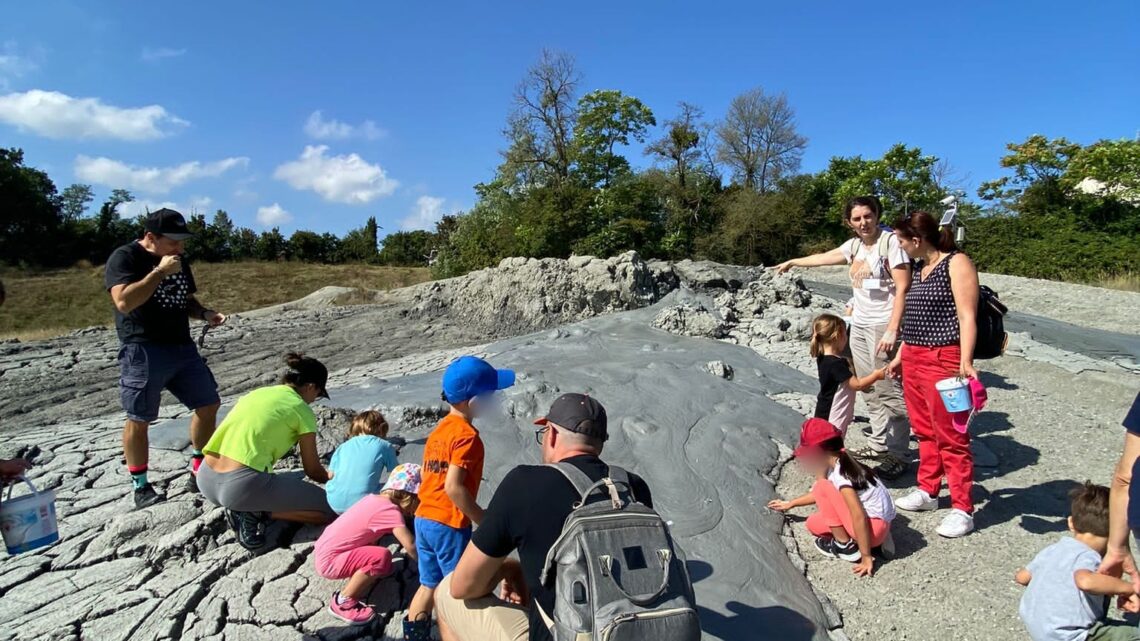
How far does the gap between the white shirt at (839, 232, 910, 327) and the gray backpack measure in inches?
106

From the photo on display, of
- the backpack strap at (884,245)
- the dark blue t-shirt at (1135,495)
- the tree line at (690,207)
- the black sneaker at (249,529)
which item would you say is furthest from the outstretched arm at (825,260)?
the tree line at (690,207)

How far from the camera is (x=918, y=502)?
341 cm

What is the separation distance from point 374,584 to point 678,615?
1.70m

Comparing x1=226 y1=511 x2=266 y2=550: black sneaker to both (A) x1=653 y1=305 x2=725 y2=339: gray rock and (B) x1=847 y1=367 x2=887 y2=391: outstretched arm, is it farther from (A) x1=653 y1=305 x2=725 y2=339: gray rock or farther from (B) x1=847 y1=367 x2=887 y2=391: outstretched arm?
(A) x1=653 y1=305 x2=725 y2=339: gray rock

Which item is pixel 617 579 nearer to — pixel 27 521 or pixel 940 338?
pixel 27 521

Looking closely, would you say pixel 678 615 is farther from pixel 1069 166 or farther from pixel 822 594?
pixel 1069 166

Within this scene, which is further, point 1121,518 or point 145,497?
point 145,497

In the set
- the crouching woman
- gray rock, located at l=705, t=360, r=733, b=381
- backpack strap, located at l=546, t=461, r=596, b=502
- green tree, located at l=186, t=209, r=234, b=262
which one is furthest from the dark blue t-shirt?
green tree, located at l=186, t=209, r=234, b=262

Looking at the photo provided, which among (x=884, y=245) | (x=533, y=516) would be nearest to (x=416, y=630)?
(x=533, y=516)

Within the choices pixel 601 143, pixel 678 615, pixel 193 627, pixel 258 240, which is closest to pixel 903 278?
pixel 678 615

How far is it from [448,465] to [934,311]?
255cm

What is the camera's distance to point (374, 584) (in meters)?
2.78

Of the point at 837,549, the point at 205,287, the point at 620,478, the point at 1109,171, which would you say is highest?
the point at 1109,171

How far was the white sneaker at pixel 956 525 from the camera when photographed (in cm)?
317
